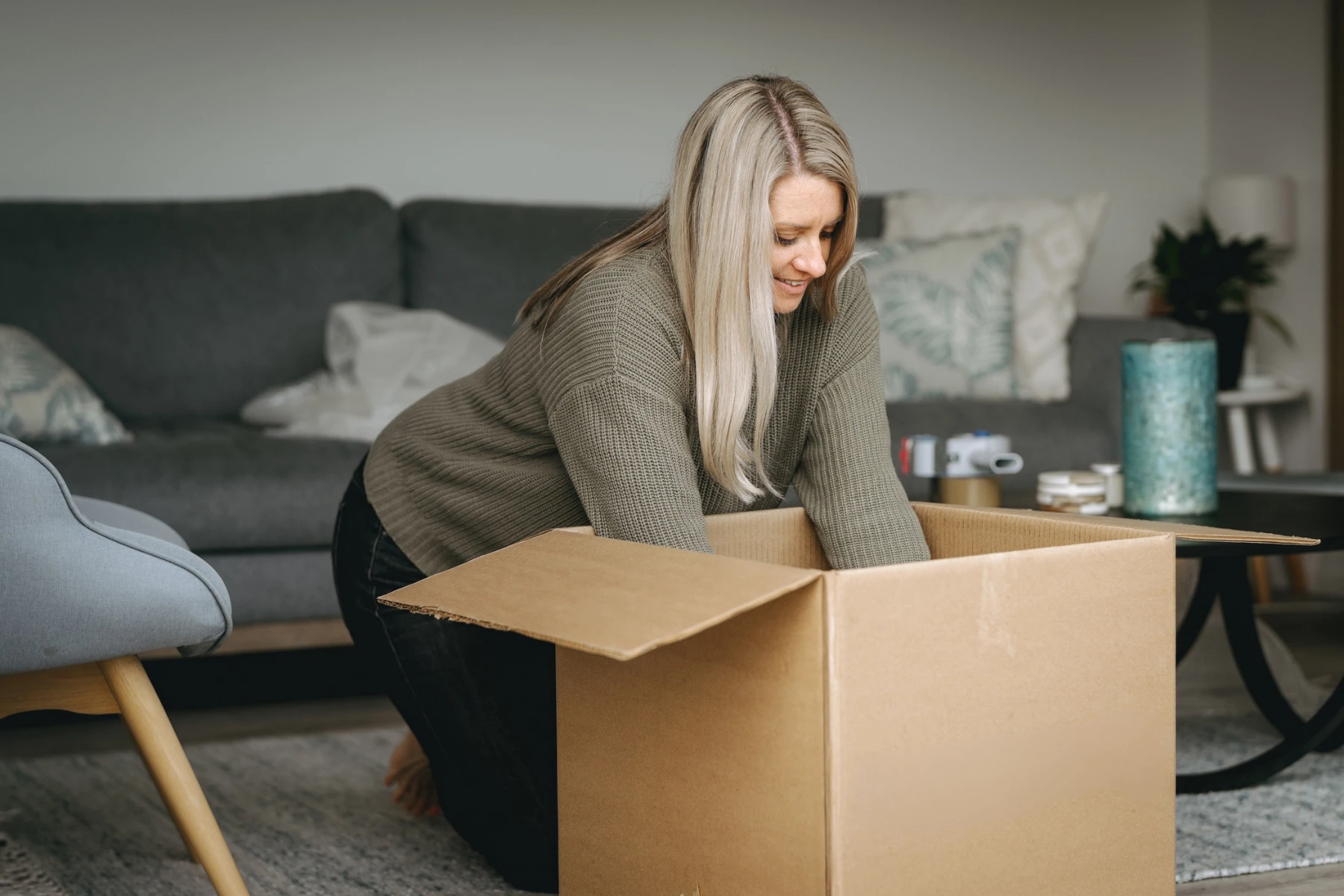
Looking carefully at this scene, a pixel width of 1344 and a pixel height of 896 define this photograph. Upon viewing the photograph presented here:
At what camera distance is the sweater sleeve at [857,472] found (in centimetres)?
119

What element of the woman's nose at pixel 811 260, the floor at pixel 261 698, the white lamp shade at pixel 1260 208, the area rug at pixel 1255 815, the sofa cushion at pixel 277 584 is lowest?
the floor at pixel 261 698

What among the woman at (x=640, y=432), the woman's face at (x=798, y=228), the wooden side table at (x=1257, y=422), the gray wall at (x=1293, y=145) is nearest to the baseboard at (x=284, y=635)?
the woman at (x=640, y=432)

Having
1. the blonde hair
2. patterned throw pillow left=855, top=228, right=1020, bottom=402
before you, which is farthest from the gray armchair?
patterned throw pillow left=855, top=228, right=1020, bottom=402

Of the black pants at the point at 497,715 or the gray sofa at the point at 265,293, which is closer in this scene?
the black pants at the point at 497,715

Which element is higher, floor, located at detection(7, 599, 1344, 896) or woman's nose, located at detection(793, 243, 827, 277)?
woman's nose, located at detection(793, 243, 827, 277)

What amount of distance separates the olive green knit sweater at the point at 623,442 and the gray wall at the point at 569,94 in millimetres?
1726

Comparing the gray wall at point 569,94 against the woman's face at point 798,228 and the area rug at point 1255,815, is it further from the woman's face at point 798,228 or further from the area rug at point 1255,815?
the woman's face at point 798,228

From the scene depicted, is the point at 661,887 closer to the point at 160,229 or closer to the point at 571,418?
the point at 571,418

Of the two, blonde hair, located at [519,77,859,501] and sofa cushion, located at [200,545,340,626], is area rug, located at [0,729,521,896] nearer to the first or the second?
sofa cushion, located at [200,545,340,626]

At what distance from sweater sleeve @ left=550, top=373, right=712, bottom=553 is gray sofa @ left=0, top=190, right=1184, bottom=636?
4.15 ft

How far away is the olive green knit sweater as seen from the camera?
1.07 meters

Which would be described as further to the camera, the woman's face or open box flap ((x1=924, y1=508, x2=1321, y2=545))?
the woman's face

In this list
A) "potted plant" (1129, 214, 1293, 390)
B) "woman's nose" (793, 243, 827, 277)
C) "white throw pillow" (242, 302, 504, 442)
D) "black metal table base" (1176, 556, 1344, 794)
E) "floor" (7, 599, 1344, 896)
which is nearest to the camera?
"woman's nose" (793, 243, 827, 277)

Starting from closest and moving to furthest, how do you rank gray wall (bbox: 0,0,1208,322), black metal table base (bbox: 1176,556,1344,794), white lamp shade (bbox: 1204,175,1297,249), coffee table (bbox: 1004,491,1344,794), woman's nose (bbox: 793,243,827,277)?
1. woman's nose (bbox: 793,243,827,277)
2. coffee table (bbox: 1004,491,1344,794)
3. black metal table base (bbox: 1176,556,1344,794)
4. gray wall (bbox: 0,0,1208,322)
5. white lamp shade (bbox: 1204,175,1297,249)
